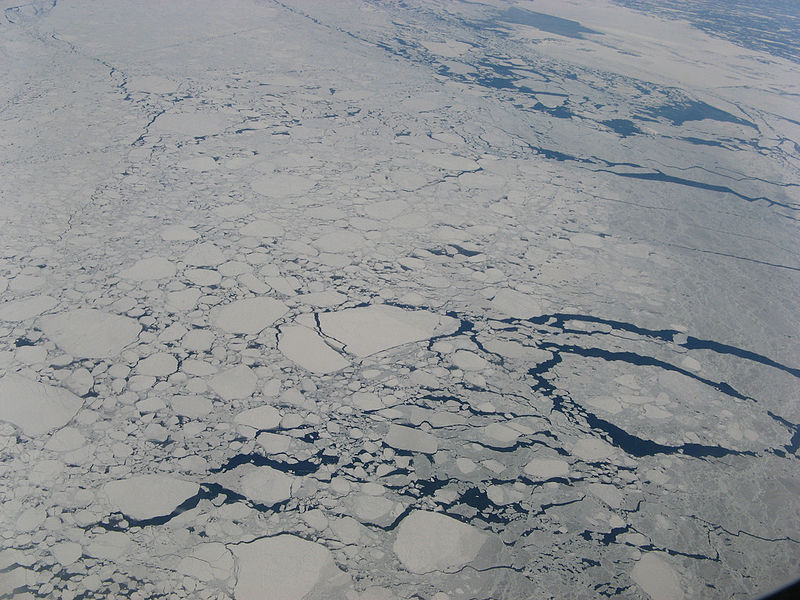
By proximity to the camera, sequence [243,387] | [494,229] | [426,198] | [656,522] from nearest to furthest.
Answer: [656,522] → [243,387] → [494,229] → [426,198]

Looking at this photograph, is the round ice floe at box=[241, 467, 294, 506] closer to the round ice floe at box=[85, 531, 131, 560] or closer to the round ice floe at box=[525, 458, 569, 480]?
the round ice floe at box=[85, 531, 131, 560]

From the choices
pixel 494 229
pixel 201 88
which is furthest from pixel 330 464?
pixel 201 88

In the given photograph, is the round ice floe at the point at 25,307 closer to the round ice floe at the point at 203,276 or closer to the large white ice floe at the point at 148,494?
the round ice floe at the point at 203,276

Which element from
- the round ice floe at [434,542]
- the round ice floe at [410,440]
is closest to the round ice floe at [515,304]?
the round ice floe at [410,440]

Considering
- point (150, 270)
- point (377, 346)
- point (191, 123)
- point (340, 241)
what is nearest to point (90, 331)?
point (150, 270)

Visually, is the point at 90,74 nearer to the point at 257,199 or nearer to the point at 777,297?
the point at 257,199
